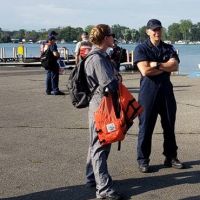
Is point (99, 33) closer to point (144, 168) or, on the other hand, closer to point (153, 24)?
point (153, 24)

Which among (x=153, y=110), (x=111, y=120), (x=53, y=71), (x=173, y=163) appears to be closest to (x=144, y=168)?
(x=173, y=163)

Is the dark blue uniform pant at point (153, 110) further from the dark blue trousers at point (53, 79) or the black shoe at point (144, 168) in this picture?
the dark blue trousers at point (53, 79)

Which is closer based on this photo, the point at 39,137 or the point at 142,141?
the point at 142,141

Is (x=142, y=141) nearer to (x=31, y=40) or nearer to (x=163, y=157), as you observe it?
(x=163, y=157)

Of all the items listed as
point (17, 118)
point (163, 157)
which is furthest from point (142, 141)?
point (17, 118)

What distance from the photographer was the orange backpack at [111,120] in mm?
5102

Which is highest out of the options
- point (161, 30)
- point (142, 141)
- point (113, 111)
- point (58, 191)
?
point (161, 30)

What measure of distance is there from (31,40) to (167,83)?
78.2 meters

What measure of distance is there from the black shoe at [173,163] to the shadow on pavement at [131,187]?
165 mm

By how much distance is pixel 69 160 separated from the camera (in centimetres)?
683

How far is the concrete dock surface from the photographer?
556 cm

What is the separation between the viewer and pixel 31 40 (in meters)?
82.9

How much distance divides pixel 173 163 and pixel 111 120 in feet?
5.66

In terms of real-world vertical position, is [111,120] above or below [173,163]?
above
